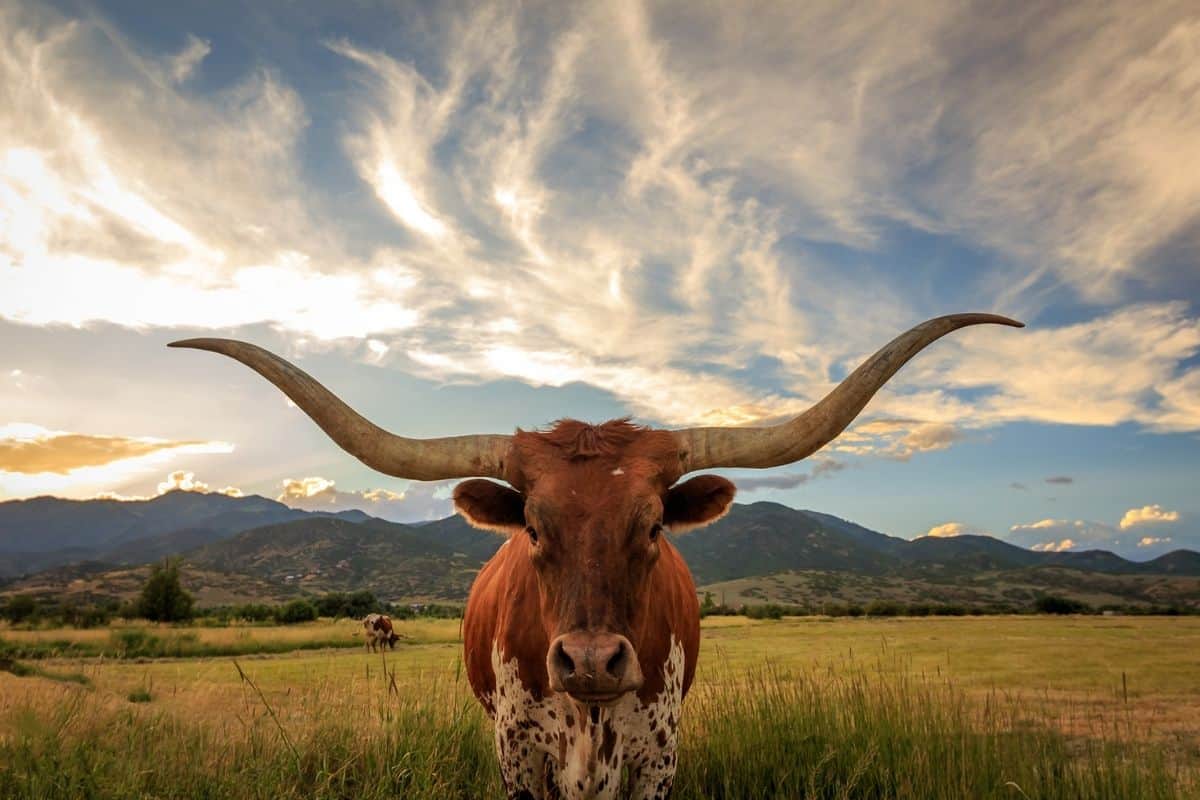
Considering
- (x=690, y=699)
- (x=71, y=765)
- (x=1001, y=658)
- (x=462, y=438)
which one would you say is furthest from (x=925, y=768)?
(x=1001, y=658)

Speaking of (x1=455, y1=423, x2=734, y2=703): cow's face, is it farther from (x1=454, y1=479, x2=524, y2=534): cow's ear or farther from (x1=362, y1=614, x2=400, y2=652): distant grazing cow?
(x1=362, y1=614, x2=400, y2=652): distant grazing cow

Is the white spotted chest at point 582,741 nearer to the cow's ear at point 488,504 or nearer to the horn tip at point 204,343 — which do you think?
the cow's ear at point 488,504

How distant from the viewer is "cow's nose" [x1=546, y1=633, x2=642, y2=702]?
2920 mm

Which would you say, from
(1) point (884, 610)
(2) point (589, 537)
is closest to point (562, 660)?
(2) point (589, 537)

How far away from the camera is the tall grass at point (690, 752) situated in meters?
5.36

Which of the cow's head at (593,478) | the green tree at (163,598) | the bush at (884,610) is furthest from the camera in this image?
the bush at (884,610)

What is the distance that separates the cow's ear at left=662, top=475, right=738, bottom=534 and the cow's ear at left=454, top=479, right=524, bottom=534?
3.00 ft

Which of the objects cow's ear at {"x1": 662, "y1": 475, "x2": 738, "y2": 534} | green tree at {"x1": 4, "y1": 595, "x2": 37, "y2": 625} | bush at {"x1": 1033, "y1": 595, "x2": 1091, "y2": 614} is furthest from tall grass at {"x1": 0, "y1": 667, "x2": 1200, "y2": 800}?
bush at {"x1": 1033, "y1": 595, "x2": 1091, "y2": 614}

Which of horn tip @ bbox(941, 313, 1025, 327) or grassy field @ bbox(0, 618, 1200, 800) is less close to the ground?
horn tip @ bbox(941, 313, 1025, 327)

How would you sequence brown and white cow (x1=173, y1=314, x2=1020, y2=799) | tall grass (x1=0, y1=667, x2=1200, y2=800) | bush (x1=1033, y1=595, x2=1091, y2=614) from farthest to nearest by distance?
bush (x1=1033, y1=595, x2=1091, y2=614), tall grass (x1=0, y1=667, x2=1200, y2=800), brown and white cow (x1=173, y1=314, x2=1020, y2=799)

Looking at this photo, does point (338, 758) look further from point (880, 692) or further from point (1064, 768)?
point (1064, 768)

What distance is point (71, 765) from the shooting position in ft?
17.1

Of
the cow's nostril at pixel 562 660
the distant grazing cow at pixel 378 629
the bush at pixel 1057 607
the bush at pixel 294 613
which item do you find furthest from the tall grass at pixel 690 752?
the bush at pixel 1057 607

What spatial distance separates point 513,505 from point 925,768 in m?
4.52
